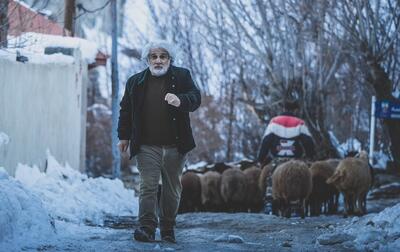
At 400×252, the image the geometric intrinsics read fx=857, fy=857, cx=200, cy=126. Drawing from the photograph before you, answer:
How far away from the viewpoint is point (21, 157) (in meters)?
12.9

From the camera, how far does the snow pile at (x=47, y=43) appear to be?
12.3 metres

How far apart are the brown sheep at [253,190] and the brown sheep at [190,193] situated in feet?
3.28

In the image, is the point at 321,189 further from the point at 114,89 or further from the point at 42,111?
the point at 114,89

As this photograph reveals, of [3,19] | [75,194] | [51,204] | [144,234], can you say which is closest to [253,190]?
[75,194]

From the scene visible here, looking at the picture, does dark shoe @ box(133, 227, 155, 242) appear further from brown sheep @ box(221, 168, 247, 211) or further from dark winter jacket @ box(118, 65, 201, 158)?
brown sheep @ box(221, 168, 247, 211)

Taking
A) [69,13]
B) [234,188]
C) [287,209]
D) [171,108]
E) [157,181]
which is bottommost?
[287,209]

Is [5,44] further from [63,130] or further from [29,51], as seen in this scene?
[63,130]

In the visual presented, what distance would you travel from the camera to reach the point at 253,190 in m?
16.2

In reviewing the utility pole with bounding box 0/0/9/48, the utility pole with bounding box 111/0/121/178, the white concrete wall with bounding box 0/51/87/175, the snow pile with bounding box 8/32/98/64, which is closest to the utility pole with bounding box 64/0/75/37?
the utility pole with bounding box 111/0/121/178

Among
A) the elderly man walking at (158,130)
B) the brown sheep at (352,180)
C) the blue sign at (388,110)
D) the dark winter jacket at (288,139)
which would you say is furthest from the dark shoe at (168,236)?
the blue sign at (388,110)

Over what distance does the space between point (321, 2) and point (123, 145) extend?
12497mm

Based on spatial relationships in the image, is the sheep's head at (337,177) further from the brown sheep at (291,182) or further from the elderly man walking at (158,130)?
the elderly man walking at (158,130)

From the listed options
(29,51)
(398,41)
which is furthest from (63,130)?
(398,41)

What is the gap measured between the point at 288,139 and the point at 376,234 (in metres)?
5.95
